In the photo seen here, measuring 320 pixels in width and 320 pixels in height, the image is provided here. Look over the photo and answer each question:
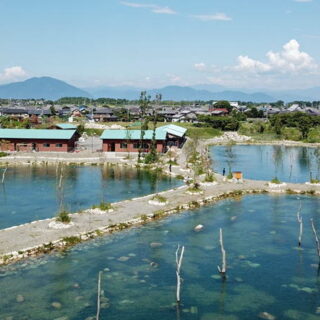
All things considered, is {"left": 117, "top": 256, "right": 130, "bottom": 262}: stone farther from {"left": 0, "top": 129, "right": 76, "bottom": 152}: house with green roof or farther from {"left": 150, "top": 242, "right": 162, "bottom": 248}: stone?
{"left": 0, "top": 129, "right": 76, "bottom": 152}: house with green roof

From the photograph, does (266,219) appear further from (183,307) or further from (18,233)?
(18,233)

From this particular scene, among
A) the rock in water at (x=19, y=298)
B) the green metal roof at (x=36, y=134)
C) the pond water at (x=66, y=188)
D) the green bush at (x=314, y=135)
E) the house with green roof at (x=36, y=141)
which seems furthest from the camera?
the green bush at (x=314, y=135)

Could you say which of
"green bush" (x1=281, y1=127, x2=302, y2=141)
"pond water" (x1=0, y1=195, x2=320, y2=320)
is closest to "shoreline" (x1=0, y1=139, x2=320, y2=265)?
"pond water" (x1=0, y1=195, x2=320, y2=320)

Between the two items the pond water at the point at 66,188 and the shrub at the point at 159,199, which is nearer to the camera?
the pond water at the point at 66,188

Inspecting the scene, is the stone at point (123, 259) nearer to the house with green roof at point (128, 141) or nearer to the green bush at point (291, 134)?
the house with green roof at point (128, 141)

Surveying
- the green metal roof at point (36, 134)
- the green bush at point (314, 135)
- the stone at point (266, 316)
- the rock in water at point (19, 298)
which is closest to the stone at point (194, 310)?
the stone at point (266, 316)

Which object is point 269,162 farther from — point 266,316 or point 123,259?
point 266,316
